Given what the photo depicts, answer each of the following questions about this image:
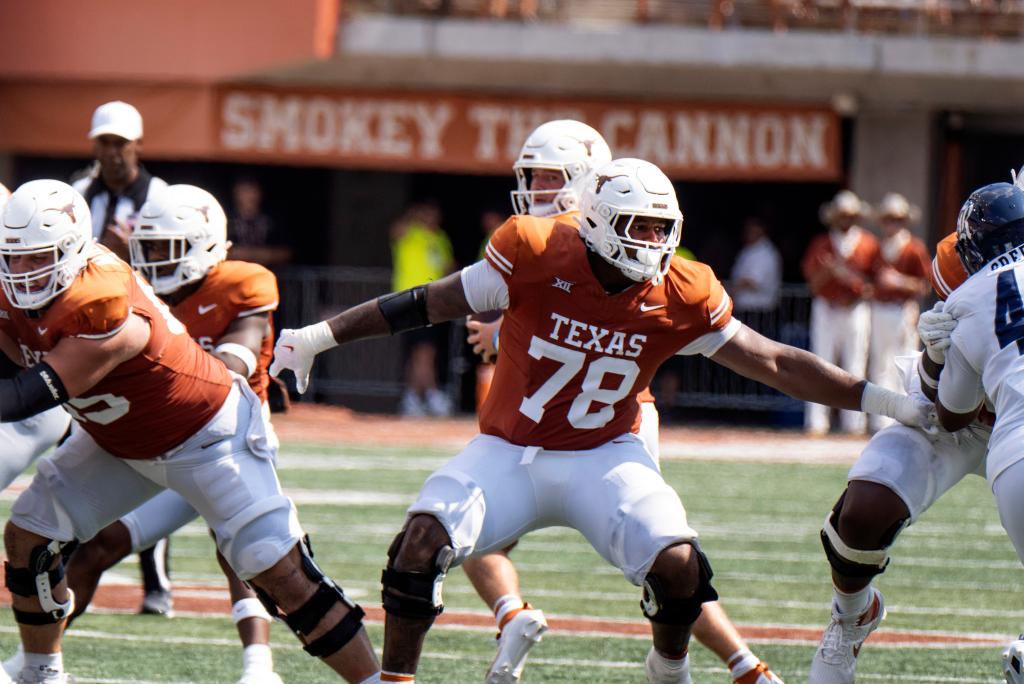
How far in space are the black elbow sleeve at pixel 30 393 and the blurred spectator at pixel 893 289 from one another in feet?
36.4

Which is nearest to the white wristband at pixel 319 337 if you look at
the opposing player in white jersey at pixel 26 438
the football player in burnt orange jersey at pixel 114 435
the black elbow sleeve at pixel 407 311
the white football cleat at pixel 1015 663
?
the black elbow sleeve at pixel 407 311

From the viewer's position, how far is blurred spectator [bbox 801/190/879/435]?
15688mm

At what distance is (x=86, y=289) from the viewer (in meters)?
5.46

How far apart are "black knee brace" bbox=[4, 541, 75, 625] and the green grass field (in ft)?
1.93

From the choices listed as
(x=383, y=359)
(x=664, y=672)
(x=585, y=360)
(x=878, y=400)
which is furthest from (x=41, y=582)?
(x=383, y=359)

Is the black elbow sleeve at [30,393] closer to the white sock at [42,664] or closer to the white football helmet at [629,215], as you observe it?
the white sock at [42,664]

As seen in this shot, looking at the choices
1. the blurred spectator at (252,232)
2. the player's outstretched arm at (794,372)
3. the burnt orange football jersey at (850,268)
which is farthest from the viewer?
the blurred spectator at (252,232)

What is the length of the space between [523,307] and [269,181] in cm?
1401

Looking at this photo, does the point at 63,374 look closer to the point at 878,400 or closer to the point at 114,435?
the point at 114,435

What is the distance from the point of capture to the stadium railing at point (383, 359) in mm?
16922

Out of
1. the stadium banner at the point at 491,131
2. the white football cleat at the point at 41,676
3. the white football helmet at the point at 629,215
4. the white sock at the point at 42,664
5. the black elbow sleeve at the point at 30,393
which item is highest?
the white football helmet at the point at 629,215

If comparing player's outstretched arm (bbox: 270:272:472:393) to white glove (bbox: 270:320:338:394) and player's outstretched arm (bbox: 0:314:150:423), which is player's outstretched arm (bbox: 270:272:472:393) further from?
player's outstretched arm (bbox: 0:314:150:423)

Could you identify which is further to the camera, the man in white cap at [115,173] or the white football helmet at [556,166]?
the man in white cap at [115,173]

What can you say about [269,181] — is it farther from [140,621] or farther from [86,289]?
[86,289]
